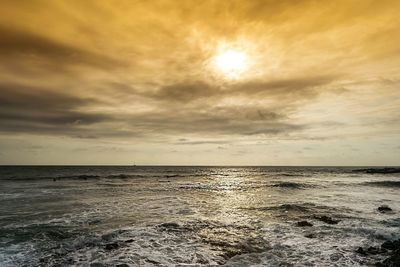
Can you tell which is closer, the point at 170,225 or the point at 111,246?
the point at 111,246

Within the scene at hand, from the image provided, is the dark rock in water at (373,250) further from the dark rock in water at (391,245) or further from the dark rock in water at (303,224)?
the dark rock in water at (303,224)

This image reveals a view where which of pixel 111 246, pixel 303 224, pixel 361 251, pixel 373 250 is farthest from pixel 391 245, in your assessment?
pixel 111 246

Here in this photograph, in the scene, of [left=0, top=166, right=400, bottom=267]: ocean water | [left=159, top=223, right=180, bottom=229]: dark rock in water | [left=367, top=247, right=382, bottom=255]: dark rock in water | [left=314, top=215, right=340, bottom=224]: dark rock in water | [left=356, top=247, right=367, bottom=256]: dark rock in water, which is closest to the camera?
[left=0, top=166, right=400, bottom=267]: ocean water

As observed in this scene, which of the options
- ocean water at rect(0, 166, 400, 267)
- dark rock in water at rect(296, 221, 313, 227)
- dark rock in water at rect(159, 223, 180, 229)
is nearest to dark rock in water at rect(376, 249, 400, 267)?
ocean water at rect(0, 166, 400, 267)

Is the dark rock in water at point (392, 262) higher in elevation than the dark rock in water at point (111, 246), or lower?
higher

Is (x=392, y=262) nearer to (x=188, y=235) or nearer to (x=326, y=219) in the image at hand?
(x=188, y=235)

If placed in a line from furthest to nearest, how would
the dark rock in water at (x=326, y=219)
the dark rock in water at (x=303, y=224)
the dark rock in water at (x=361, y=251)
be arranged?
1. the dark rock in water at (x=326, y=219)
2. the dark rock in water at (x=303, y=224)
3. the dark rock in water at (x=361, y=251)

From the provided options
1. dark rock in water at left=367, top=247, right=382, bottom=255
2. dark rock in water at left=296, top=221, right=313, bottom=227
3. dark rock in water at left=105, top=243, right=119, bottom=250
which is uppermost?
dark rock in water at left=296, top=221, right=313, bottom=227

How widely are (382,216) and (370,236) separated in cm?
745

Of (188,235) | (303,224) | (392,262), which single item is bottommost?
(188,235)

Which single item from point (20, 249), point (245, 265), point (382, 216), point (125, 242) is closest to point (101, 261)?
point (125, 242)

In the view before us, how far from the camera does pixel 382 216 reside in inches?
917

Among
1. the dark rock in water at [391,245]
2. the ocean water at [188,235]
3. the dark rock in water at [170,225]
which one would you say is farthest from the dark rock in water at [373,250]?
the dark rock in water at [170,225]

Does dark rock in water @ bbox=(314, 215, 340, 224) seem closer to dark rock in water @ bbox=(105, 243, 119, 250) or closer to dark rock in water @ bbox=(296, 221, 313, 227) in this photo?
dark rock in water @ bbox=(296, 221, 313, 227)
